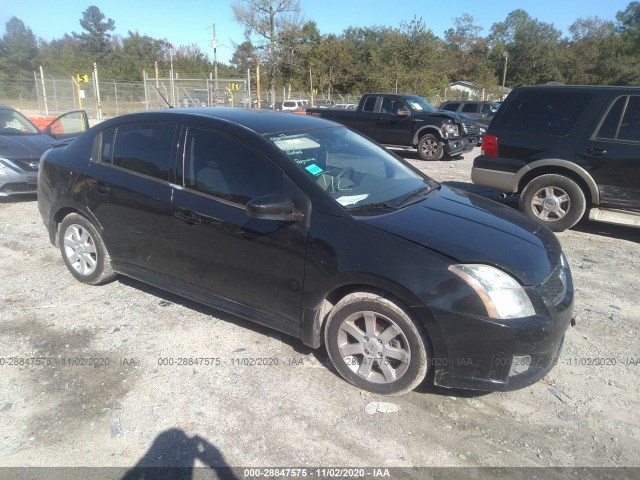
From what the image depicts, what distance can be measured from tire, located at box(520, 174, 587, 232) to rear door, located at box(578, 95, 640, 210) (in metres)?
0.30

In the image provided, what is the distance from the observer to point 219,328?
12.3 feet

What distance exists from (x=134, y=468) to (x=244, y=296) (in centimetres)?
128

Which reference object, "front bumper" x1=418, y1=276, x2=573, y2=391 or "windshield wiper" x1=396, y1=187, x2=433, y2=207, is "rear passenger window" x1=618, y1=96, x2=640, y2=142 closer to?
"windshield wiper" x1=396, y1=187, x2=433, y2=207

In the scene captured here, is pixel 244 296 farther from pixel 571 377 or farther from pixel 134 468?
pixel 571 377

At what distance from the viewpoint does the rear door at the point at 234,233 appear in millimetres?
3096

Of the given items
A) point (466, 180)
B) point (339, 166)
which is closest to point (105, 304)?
point (339, 166)

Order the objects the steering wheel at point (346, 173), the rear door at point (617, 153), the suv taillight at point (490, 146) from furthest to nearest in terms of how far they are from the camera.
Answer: the suv taillight at point (490, 146) → the rear door at point (617, 153) → the steering wheel at point (346, 173)

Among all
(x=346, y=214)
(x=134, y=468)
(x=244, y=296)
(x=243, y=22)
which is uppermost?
(x=243, y=22)

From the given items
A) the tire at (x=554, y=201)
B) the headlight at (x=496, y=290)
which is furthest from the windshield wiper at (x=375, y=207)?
the tire at (x=554, y=201)

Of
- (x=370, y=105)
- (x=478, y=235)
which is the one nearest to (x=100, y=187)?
(x=478, y=235)

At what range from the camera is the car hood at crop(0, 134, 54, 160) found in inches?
297

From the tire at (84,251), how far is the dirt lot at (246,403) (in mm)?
299

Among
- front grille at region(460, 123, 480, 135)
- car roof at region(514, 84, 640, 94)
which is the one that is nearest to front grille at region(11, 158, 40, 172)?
car roof at region(514, 84, 640, 94)

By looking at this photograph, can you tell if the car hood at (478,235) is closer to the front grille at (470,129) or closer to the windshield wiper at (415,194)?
the windshield wiper at (415,194)
